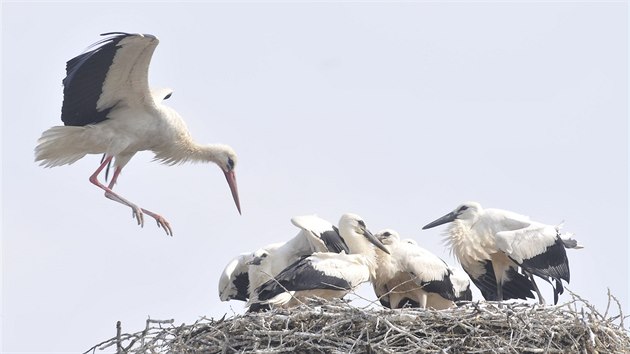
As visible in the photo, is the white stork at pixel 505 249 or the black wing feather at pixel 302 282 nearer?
the black wing feather at pixel 302 282

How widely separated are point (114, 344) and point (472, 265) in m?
3.33

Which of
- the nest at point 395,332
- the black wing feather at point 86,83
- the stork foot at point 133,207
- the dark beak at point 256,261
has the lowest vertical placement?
the nest at point 395,332

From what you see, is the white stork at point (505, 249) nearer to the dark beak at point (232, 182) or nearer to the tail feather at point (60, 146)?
the dark beak at point (232, 182)

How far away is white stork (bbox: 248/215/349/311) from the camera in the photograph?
1134 centimetres

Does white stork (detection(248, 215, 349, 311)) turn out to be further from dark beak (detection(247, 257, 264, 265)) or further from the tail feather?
the tail feather

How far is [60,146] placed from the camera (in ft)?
39.9

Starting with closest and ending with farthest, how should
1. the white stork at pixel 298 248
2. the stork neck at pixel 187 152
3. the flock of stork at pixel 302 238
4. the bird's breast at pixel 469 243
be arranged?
1. the flock of stork at pixel 302 238
2. the white stork at pixel 298 248
3. the bird's breast at pixel 469 243
4. the stork neck at pixel 187 152

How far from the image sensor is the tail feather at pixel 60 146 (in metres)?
12.1

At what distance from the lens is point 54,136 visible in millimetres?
12102

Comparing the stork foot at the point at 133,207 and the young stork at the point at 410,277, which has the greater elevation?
the stork foot at the point at 133,207

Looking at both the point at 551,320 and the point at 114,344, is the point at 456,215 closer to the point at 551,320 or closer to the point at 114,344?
the point at 551,320

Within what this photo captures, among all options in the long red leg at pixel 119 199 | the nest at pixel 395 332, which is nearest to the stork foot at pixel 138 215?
the long red leg at pixel 119 199

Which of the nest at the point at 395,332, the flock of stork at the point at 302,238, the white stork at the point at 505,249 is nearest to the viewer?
the nest at the point at 395,332

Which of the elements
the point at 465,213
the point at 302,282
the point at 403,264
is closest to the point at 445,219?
the point at 465,213
